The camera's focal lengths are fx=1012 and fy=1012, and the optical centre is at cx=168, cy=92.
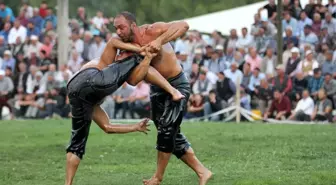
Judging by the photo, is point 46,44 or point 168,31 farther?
point 46,44

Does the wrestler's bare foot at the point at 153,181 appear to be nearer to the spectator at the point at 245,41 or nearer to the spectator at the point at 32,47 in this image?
the spectator at the point at 245,41

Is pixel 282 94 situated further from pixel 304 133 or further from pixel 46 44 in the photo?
pixel 46 44

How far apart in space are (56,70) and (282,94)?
280 inches

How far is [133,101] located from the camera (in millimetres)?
24578

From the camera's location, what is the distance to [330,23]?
2447 centimetres

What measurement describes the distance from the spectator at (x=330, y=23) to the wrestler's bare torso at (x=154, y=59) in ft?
47.1

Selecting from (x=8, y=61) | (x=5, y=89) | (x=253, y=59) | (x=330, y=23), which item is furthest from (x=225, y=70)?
(x=8, y=61)

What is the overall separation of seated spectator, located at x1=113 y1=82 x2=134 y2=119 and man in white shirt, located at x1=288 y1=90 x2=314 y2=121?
4397mm

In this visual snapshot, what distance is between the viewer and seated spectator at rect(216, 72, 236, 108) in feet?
78.3

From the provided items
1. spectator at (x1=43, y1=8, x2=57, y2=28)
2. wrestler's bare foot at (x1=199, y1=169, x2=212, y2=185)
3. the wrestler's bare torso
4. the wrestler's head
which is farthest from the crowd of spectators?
the wrestler's head

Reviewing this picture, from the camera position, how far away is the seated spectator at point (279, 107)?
22.7 m

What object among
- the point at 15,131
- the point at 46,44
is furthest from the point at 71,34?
the point at 15,131

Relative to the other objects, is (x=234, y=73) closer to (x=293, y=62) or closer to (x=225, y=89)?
(x=225, y=89)

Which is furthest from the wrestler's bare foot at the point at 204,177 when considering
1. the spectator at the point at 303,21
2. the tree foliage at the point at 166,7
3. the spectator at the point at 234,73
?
the tree foliage at the point at 166,7
